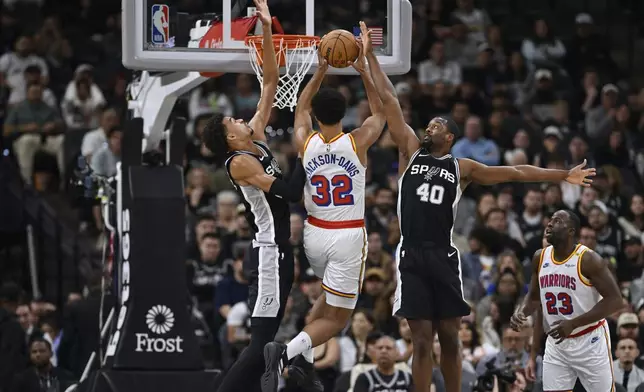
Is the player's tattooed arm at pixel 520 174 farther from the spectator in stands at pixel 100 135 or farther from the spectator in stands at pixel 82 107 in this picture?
the spectator in stands at pixel 82 107

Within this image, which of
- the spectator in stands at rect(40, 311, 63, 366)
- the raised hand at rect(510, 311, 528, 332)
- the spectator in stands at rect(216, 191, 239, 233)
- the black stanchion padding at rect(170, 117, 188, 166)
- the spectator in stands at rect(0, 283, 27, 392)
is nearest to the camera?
the raised hand at rect(510, 311, 528, 332)

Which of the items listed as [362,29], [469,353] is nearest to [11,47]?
[469,353]

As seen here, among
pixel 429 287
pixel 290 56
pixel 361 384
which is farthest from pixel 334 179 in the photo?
pixel 361 384

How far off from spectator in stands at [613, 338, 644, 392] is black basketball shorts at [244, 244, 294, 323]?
4408 mm

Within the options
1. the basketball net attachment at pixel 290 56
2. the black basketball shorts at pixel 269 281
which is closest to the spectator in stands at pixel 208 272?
the basketball net attachment at pixel 290 56

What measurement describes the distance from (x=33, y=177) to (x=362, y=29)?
341 inches

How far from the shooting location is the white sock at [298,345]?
10664mm

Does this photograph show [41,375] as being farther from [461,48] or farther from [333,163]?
[461,48]

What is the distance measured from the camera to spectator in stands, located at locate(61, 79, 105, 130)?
19.6 m

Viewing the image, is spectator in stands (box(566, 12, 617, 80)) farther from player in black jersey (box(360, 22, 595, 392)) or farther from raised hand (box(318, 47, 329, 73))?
raised hand (box(318, 47, 329, 73))

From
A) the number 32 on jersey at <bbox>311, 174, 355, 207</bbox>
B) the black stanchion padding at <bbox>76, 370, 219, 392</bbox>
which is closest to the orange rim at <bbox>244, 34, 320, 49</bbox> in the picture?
the number 32 on jersey at <bbox>311, 174, 355, 207</bbox>

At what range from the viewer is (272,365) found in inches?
410

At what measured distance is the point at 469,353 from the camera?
48.9 feet

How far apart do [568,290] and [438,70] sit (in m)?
9.56
